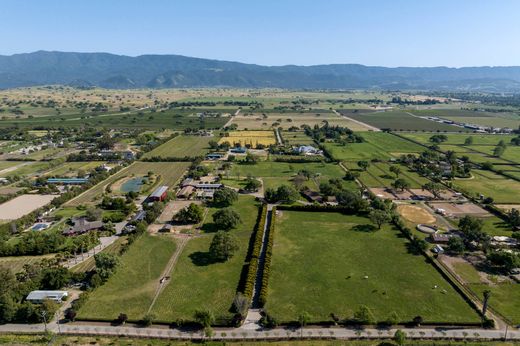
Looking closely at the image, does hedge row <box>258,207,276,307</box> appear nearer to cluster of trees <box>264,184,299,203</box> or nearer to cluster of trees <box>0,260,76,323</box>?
cluster of trees <box>264,184,299,203</box>

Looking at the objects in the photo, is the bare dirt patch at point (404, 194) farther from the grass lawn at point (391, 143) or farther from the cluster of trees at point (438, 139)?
the cluster of trees at point (438, 139)

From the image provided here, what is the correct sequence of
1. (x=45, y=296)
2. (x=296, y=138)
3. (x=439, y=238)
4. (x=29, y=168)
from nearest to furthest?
(x=45, y=296) < (x=439, y=238) < (x=29, y=168) < (x=296, y=138)

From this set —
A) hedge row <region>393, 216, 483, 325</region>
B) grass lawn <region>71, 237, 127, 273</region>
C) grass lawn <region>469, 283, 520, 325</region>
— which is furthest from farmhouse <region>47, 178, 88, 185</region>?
grass lawn <region>469, 283, 520, 325</region>

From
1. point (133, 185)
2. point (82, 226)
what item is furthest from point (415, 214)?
point (133, 185)

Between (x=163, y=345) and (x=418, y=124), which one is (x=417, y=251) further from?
(x=418, y=124)

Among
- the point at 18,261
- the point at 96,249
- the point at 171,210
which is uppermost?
the point at 171,210

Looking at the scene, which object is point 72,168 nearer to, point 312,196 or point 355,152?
point 312,196

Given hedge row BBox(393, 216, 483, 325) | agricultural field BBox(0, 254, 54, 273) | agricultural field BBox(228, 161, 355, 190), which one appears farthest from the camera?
agricultural field BBox(228, 161, 355, 190)
